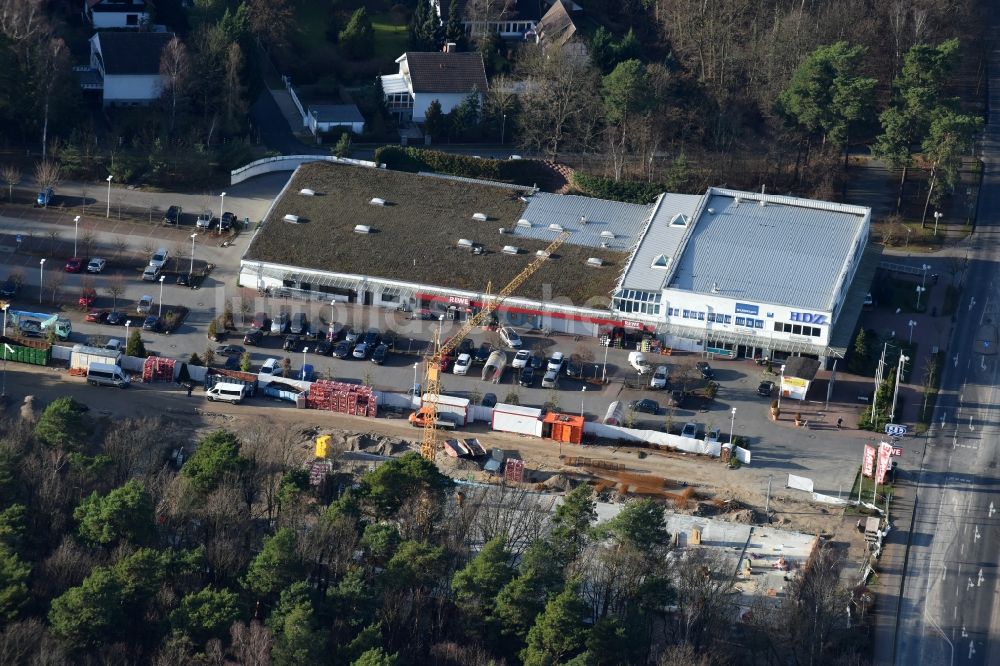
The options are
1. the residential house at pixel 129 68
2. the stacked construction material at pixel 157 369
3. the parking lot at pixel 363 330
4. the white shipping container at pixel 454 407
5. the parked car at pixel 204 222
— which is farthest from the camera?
the residential house at pixel 129 68

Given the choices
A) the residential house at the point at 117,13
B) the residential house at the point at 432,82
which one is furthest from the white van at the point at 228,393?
the residential house at the point at 117,13

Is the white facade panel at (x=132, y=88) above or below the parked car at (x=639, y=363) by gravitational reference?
above

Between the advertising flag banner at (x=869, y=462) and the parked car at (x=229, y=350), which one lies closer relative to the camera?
the advertising flag banner at (x=869, y=462)

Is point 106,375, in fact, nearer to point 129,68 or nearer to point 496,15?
point 129,68

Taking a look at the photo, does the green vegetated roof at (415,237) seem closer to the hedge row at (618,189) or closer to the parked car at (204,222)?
the parked car at (204,222)

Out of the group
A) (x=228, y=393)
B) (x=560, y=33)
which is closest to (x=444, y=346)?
(x=228, y=393)

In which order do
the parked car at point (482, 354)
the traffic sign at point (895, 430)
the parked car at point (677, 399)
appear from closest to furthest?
the traffic sign at point (895, 430) → the parked car at point (677, 399) → the parked car at point (482, 354)

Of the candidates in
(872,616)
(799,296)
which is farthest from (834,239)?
(872,616)
